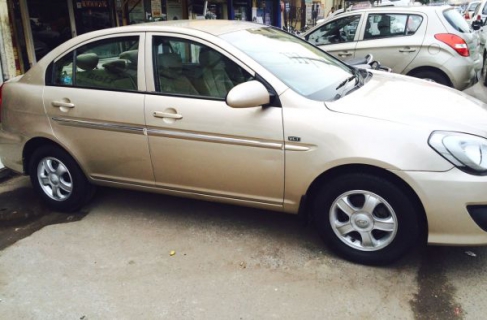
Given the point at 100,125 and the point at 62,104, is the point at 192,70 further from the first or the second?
the point at 62,104

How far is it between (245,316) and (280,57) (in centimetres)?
195

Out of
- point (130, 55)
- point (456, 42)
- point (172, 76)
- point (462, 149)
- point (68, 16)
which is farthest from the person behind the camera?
point (68, 16)

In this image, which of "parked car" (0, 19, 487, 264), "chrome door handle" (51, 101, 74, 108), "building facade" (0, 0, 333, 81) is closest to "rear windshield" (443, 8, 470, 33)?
"parked car" (0, 19, 487, 264)

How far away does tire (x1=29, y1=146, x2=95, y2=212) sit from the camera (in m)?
4.00

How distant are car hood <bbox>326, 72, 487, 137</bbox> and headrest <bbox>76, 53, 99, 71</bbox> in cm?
205

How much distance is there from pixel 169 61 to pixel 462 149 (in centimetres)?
221

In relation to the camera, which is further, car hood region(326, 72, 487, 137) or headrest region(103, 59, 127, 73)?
headrest region(103, 59, 127, 73)

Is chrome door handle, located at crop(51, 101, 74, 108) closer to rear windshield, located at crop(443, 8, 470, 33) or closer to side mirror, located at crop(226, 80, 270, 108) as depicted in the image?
side mirror, located at crop(226, 80, 270, 108)

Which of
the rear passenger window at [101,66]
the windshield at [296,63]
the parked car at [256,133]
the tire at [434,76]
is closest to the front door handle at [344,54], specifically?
the tire at [434,76]

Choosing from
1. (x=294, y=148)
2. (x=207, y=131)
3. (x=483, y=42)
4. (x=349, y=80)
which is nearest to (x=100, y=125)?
(x=207, y=131)

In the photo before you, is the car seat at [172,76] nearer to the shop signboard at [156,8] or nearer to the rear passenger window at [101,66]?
the rear passenger window at [101,66]

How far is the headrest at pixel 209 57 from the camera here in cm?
339

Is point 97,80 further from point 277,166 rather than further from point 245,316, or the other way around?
point 245,316

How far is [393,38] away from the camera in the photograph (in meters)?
6.93
